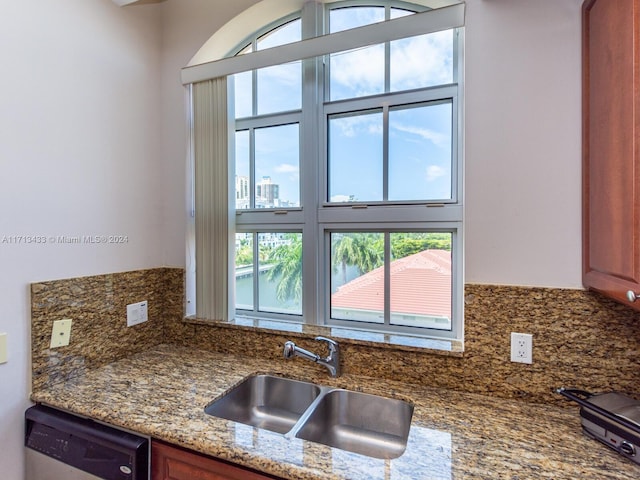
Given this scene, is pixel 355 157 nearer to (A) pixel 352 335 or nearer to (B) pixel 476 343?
(A) pixel 352 335

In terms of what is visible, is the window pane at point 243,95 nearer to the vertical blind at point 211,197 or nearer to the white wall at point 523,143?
the vertical blind at point 211,197

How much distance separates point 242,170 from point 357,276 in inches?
36.4

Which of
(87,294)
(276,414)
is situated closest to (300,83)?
(87,294)

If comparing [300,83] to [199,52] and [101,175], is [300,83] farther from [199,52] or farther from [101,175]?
[101,175]

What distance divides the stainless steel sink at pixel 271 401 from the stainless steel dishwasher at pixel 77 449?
15.5 inches

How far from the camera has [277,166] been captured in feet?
6.07

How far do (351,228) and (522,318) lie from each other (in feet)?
2.71

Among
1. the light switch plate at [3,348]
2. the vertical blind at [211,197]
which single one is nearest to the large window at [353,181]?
the vertical blind at [211,197]

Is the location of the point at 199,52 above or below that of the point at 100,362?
above

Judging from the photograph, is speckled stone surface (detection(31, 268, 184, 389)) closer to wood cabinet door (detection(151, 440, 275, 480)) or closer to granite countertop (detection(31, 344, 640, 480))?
granite countertop (detection(31, 344, 640, 480))

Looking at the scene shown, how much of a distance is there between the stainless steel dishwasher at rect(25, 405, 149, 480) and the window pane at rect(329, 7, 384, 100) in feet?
5.67

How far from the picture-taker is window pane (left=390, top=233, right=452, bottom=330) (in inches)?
60.4

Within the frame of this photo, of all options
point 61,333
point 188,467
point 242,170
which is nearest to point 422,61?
point 242,170

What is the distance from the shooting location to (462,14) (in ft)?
4.19
